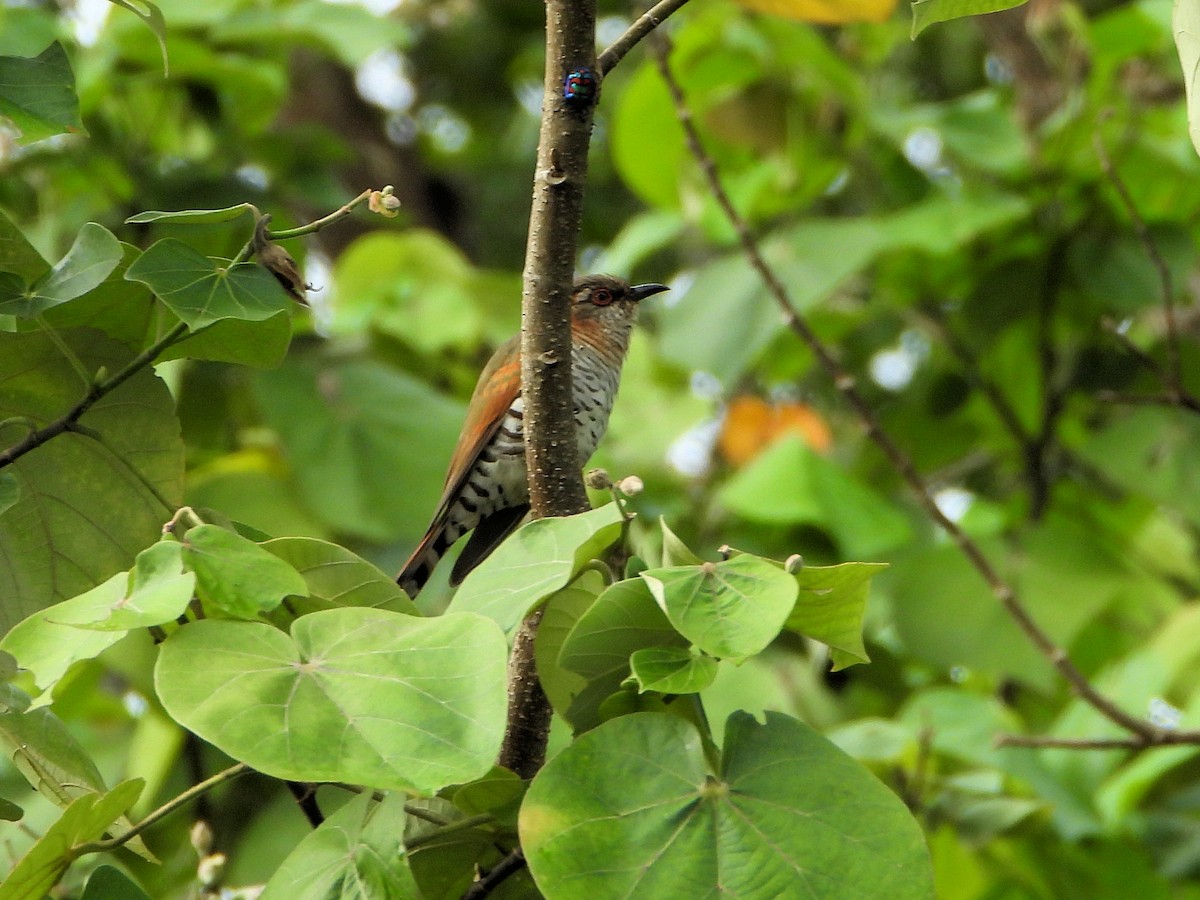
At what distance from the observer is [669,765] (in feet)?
4.42

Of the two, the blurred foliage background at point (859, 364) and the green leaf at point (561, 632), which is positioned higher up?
the green leaf at point (561, 632)

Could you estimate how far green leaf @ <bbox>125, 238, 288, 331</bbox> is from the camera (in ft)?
4.61

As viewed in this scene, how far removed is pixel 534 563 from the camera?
1449 mm

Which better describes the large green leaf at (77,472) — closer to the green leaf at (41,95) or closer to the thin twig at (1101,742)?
the green leaf at (41,95)

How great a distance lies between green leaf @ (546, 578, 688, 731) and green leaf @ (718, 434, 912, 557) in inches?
94.6

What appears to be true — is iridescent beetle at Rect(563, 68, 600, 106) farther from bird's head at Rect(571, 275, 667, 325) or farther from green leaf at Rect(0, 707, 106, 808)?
bird's head at Rect(571, 275, 667, 325)

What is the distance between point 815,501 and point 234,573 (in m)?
2.73

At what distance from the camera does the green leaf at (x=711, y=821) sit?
1.30 m

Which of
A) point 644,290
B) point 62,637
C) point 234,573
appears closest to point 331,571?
point 234,573

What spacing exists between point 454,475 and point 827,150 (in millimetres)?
1875

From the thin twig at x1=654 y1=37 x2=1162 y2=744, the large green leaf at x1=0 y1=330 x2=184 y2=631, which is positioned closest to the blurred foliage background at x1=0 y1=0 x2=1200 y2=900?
the thin twig at x1=654 y1=37 x2=1162 y2=744

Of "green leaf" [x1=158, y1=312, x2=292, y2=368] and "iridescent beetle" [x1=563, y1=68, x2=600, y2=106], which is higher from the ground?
"iridescent beetle" [x1=563, y1=68, x2=600, y2=106]

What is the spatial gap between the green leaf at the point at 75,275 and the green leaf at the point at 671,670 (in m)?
0.69

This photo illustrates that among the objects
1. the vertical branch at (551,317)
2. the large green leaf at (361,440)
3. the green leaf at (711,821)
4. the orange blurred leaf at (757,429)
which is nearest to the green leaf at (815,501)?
the large green leaf at (361,440)
